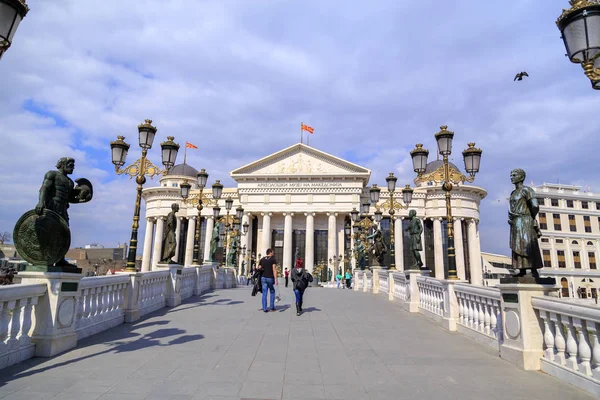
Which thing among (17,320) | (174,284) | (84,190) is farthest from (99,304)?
(174,284)

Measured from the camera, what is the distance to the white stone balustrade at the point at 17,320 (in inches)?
200

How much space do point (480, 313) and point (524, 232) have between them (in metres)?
2.34

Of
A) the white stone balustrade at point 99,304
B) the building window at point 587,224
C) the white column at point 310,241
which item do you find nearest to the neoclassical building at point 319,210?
the white column at point 310,241

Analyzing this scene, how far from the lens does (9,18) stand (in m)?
4.18

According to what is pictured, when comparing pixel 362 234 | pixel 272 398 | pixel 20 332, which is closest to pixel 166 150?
pixel 20 332

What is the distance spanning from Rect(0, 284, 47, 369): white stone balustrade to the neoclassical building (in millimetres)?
45886

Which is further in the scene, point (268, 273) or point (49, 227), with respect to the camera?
point (268, 273)

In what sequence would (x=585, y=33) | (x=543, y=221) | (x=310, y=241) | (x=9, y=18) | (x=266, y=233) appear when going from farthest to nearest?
1. (x=543, y=221)
2. (x=266, y=233)
3. (x=310, y=241)
4. (x=585, y=33)
5. (x=9, y=18)

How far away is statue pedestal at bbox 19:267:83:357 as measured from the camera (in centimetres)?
580

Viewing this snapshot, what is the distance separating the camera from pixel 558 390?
4688mm

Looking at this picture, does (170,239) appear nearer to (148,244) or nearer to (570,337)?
(570,337)

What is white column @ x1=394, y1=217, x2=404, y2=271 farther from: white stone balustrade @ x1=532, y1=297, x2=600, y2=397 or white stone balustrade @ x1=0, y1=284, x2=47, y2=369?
white stone balustrade @ x1=0, y1=284, x2=47, y2=369

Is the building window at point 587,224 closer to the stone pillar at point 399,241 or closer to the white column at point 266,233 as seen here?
the stone pillar at point 399,241

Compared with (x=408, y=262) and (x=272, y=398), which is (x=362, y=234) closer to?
(x=272, y=398)
